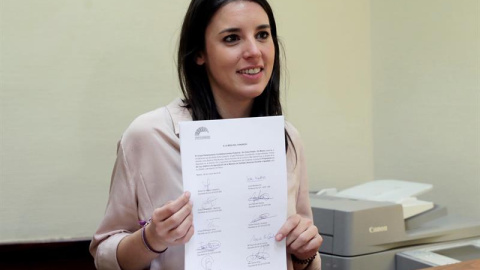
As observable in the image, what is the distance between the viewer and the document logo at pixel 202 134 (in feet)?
3.39

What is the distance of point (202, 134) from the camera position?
1039mm

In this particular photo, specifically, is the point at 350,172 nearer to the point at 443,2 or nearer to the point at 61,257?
the point at 443,2

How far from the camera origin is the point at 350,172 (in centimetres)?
255

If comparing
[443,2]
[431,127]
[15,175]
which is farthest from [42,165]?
[443,2]

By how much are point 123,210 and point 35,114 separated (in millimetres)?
783

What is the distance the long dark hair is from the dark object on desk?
2.86 ft

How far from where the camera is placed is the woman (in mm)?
1156

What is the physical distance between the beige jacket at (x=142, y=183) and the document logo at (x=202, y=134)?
0.54 ft
